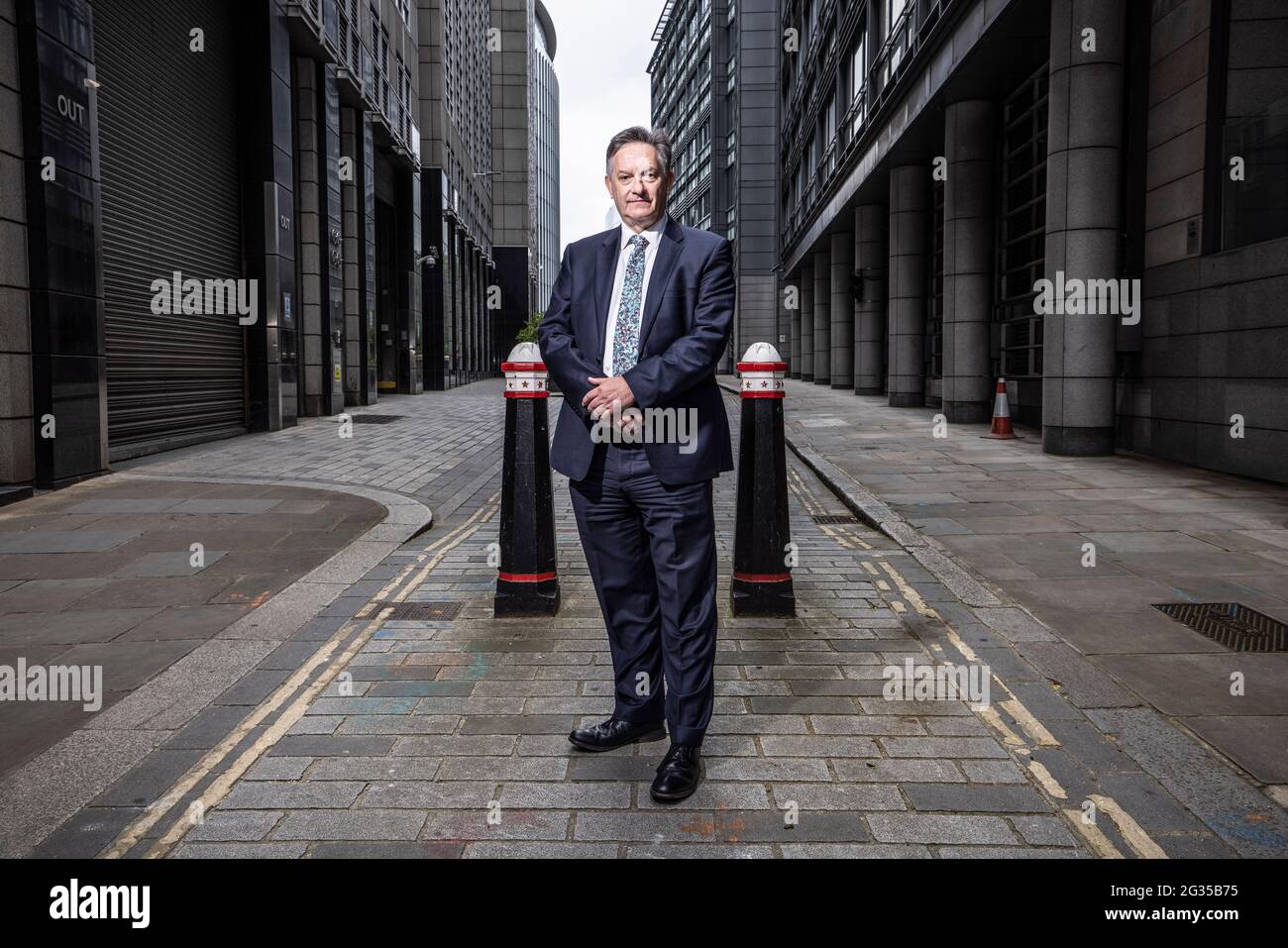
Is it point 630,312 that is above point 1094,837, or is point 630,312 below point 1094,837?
above

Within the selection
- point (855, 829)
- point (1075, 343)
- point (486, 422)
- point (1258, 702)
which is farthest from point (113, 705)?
point (486, 422)

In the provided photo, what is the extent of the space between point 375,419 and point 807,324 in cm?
2962

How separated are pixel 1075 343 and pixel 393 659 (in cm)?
1042

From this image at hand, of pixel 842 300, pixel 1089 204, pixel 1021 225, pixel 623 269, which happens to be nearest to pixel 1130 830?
pixel 623 269

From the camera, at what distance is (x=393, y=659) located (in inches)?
176

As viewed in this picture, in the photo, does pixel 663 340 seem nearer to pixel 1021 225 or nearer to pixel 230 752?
pixel 230 752

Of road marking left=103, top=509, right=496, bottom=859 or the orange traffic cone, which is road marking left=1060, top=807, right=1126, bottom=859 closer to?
road marking left=103, top=509, right=496, bottom=859

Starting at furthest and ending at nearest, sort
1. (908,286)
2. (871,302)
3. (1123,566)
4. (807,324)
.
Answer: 1. (807,324)
2. (871,302)
3. (908,286)
4. (1123,566)

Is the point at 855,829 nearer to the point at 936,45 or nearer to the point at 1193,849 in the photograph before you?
the point at 1193,849

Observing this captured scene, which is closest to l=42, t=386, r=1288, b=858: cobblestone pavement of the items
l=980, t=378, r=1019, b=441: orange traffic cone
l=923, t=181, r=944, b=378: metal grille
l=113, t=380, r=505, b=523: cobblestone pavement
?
l=113, t=380, r=505, b=523: cobblestone pavement

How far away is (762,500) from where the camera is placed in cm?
509

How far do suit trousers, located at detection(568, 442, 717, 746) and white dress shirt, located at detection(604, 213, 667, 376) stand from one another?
0.33 meters

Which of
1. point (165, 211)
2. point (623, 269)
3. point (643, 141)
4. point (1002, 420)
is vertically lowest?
point (1002, 420)

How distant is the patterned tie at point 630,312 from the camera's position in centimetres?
323
